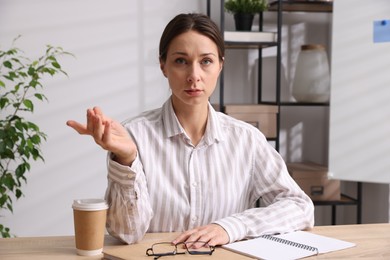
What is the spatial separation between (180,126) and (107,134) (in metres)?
0.45

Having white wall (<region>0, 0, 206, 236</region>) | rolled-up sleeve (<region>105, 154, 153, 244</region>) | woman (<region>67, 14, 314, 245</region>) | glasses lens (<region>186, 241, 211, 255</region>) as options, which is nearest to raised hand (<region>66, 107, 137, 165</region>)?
rolled-up sleeve (<region>105, 154, 153, 244</region>)

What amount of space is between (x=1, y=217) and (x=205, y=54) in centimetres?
205

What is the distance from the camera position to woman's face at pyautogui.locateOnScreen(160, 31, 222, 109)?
1.60 metres

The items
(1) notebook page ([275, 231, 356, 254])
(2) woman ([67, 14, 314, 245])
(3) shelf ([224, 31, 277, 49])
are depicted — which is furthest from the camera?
(3) shelf ([224, 31, 277, 49])

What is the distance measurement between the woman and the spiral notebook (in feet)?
0.17

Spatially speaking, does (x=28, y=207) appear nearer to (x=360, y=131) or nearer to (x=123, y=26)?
(x=123, y=26)

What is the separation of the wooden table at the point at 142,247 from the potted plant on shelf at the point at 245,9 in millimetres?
1876

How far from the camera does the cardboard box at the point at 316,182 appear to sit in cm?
321

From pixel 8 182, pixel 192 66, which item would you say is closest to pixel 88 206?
pixel 192 66

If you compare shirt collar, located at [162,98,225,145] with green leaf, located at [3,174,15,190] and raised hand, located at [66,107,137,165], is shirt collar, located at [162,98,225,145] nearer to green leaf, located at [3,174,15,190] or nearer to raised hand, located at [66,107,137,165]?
raised hand, located at [66,107,137,165]

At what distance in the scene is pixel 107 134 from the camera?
126 cm

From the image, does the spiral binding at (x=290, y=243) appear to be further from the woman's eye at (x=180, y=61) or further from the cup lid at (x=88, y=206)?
the woman's eye at (x=180, y=61)

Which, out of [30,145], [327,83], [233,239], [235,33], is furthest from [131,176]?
[327,83]

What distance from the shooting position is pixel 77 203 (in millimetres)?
1292
